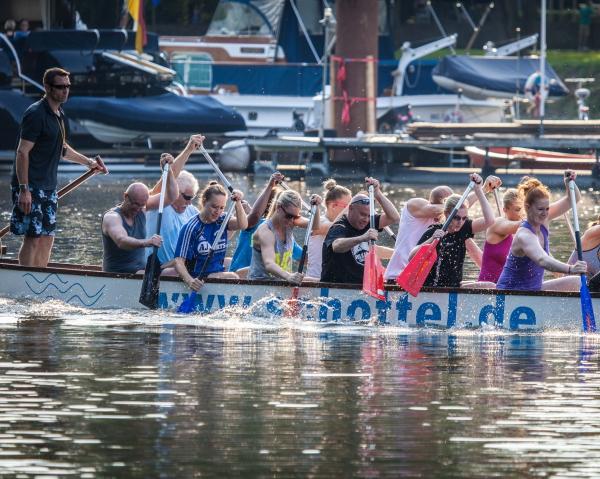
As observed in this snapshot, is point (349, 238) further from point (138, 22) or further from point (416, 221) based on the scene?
point (138, 22)

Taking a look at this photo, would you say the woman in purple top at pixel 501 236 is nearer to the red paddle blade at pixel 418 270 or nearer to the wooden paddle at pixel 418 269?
the wooden paddle at pixel 418 269

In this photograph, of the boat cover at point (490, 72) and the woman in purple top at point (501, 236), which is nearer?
the woman in purple top at point (501, 236)

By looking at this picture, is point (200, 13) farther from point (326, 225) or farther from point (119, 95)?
point (326, 225)

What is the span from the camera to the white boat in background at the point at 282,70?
46125 mm

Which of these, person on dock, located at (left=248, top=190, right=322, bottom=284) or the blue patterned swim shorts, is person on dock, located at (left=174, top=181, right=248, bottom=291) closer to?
person on dock, located at (left=248, top=190, right=322, bottom=284)

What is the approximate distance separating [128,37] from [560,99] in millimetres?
13759

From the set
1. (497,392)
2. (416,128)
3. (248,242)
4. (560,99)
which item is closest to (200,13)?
(560,99)

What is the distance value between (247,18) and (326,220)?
1441 inches

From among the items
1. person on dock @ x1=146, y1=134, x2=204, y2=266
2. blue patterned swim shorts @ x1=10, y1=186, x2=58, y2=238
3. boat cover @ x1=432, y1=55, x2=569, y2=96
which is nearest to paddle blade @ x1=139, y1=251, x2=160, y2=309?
person on dock @ x1=146, y1=134, x2=204, y2=266

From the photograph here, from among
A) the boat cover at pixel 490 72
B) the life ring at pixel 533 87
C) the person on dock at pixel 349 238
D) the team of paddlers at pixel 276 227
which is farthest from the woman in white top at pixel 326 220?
the boat cover at pixel 490 72

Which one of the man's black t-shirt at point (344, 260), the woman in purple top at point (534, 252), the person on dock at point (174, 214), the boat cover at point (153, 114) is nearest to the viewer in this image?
the woman in purple top at point (534, 252)

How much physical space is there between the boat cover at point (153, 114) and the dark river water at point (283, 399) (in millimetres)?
24569

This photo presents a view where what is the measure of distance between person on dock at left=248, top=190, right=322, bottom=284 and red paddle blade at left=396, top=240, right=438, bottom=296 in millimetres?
911

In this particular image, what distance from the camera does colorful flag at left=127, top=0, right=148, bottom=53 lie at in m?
42.3
